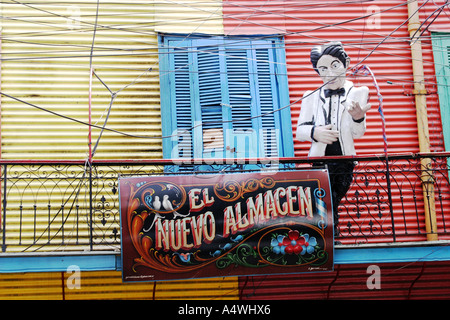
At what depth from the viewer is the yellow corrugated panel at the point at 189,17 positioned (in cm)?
869

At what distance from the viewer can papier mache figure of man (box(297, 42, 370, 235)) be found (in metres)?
7.12

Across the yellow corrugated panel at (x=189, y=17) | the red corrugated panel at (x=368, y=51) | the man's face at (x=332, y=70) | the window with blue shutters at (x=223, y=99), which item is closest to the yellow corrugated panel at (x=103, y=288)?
the window with blue shutters at (x=223, y=99)

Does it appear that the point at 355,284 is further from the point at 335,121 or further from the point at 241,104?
the point at 241,104

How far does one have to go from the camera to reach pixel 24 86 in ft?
27.1

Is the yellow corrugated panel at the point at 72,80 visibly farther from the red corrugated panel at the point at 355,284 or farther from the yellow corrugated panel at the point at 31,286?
the red corrugated panel at the point at 355,284

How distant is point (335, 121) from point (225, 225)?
209cm

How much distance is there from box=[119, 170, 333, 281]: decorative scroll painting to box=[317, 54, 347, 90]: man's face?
1.29 m

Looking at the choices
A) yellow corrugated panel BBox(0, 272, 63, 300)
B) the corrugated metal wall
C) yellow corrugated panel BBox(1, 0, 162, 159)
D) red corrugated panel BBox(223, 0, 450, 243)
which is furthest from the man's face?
yellow corrugated panel BBox(0, 272, 63, 300)

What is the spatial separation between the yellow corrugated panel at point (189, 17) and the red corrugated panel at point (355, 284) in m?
4.09

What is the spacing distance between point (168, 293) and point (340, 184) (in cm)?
303

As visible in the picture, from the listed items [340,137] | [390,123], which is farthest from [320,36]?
[340,137]

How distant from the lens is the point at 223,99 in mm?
8367

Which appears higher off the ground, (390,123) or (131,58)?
(131,58)
